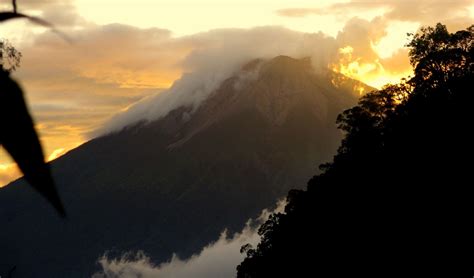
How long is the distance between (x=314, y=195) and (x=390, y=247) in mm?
9892

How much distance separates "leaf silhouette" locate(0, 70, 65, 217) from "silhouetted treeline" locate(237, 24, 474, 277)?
4952 centimetres

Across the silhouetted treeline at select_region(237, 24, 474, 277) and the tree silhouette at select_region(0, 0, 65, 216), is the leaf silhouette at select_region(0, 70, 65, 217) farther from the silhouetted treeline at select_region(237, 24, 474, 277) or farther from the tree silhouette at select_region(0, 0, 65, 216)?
the silhouetted treeline at select_region(237, 24, 474, 277)

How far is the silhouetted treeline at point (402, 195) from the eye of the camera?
49562mm

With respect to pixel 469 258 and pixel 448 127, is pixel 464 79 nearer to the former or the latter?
pixel 448 127

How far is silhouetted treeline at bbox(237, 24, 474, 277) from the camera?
49.6m

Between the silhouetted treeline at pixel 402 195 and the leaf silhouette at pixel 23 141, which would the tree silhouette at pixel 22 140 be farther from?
the silhouetted treeline at pixel 402 195

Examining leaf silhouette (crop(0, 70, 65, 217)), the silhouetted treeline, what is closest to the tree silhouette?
leaf silhouette (crop(0, 70, 65, 217))

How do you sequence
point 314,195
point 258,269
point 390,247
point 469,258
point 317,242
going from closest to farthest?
point 469,258 < point 390,247 < point 317,242 < point 314,195 < point 258,269

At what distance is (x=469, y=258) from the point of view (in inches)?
1865

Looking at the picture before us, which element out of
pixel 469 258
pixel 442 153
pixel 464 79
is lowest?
pixel 469 258

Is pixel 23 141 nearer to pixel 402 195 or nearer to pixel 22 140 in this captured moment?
pixel 22 140

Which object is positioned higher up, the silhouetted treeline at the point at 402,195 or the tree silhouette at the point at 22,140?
the tree silhouette at the point at 22,140

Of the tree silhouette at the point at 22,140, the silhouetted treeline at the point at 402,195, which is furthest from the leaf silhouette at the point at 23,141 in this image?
the silhouetted treeline at the point at 402,195

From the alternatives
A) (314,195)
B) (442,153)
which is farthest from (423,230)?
(314,195)
